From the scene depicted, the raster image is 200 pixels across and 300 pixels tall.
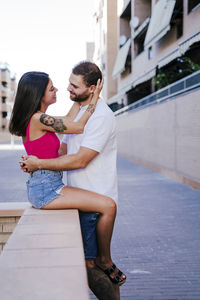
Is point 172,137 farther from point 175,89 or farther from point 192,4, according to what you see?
point 192,4

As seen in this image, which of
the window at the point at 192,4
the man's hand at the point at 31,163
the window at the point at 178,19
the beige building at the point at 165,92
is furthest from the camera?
the window at the point at 178,19

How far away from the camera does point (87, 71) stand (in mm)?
2682

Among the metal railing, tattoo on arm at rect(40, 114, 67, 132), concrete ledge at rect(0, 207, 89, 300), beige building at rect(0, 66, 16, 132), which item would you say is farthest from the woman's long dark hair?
beige building at rect(0, 66, 16, 132)

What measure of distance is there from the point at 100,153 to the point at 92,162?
94mm

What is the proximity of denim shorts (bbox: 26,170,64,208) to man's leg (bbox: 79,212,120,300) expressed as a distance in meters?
0.30

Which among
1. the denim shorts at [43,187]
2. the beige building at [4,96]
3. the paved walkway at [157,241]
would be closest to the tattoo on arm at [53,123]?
the denim shorts at [43,187]

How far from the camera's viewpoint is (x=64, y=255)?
1.90 meters

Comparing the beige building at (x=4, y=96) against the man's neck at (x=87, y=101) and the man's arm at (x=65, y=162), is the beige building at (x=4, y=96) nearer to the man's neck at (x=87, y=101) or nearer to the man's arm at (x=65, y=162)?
the man's neck at (x=87, y=101)

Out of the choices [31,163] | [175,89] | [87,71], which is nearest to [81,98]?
[87,71]

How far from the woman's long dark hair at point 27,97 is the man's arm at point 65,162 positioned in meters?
0.31

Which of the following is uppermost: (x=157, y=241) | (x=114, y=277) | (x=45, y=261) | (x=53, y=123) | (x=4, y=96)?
(x=4, y=96)

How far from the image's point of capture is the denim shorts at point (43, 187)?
266cm

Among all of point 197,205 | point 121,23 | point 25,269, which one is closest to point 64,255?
point 25,269

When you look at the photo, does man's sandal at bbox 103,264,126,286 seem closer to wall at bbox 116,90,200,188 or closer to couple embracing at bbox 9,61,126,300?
couple embracing at bbox 9,61,126,300
